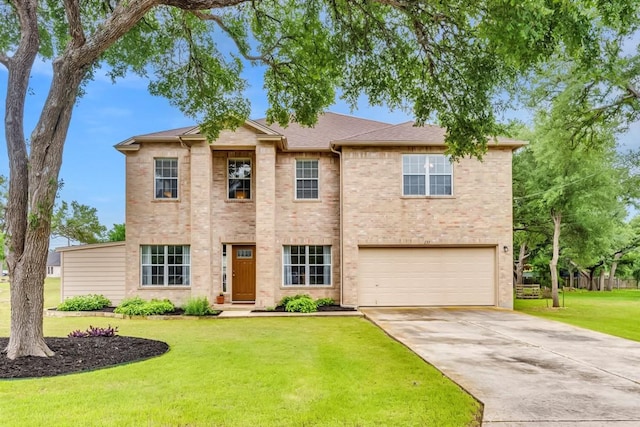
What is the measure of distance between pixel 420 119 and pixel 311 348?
577 cm

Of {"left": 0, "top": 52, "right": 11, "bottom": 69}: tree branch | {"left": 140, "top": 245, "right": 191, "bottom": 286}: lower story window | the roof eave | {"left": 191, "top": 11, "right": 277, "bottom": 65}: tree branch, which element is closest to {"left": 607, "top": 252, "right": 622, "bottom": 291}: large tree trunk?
the roof eave

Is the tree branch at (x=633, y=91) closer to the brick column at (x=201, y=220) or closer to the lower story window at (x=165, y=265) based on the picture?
the brick column at (x=201, y=220)

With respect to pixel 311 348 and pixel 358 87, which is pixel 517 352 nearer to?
pixel 311 348

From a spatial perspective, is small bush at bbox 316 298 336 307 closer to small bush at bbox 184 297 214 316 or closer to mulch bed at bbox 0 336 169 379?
small bush at bbox 184 297 214 316

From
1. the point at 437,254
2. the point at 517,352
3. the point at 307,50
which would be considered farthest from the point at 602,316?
the point at 307,50

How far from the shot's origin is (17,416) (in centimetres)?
537

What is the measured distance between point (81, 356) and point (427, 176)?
1220cm

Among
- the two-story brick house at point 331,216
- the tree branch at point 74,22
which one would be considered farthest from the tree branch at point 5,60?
the two-story brick house at point 331,216

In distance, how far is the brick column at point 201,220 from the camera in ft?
52.1

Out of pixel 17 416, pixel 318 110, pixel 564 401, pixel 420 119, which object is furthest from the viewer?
pixel 318 110

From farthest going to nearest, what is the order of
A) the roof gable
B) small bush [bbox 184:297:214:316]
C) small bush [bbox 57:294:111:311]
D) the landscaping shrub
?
1. the roof gable
2. small bush [bbox 57:294:111:311]
3. the landscaping shrub
4. small bush [bbox 184:297:214:316]

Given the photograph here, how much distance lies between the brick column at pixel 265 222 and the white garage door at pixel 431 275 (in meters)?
3.27

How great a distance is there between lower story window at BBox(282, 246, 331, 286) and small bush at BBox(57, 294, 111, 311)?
639cm

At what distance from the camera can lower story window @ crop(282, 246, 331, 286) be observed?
16797 millimetres
